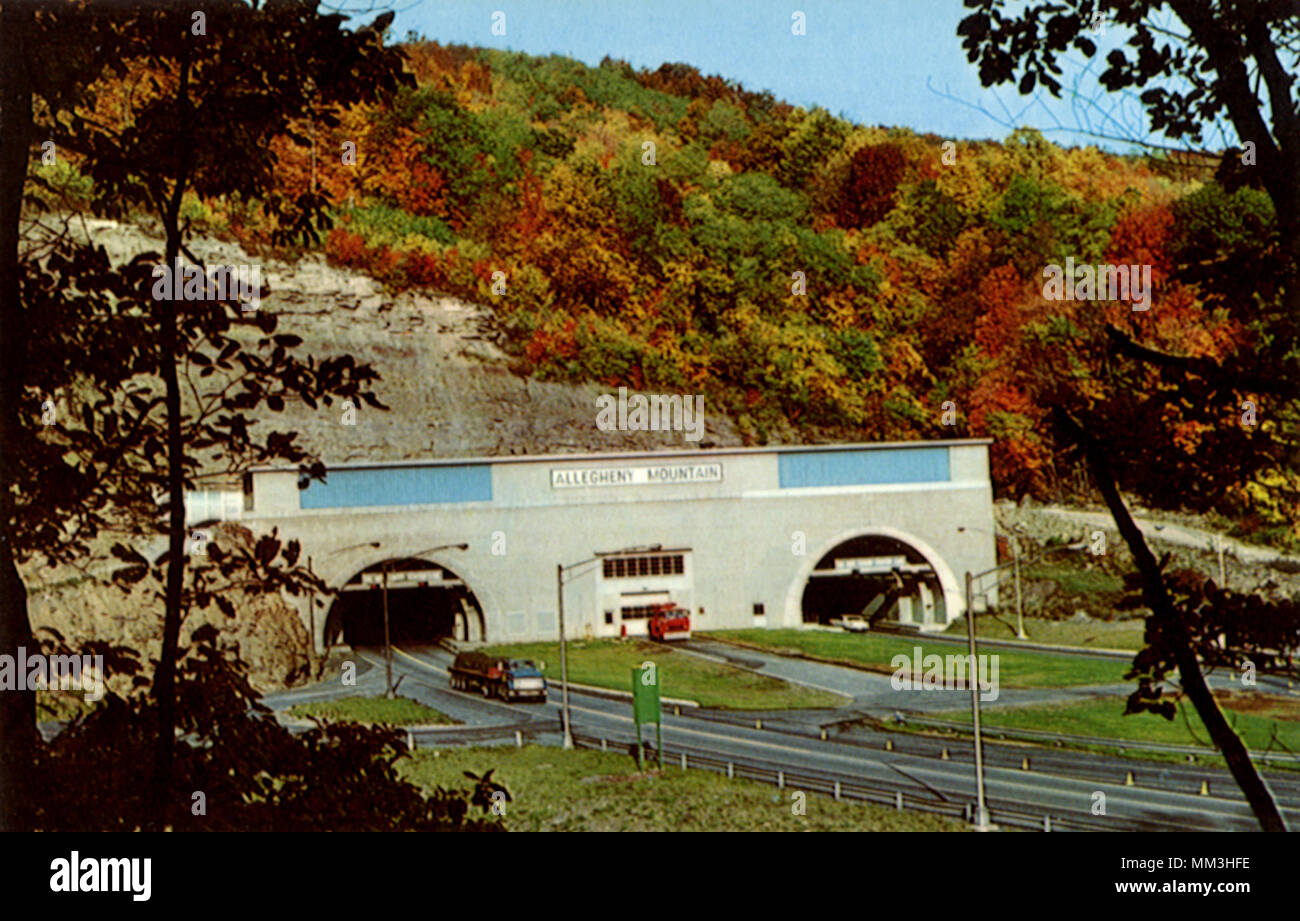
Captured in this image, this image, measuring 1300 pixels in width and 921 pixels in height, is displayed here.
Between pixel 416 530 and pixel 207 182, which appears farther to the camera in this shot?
pixel 416 530

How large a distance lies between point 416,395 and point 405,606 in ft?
5.68

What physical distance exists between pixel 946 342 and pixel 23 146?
6.66 meters

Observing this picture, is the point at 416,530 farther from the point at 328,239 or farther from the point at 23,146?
the point at 23,146

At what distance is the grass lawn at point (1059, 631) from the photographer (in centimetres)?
891

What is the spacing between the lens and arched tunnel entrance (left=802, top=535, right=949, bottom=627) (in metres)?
9.16

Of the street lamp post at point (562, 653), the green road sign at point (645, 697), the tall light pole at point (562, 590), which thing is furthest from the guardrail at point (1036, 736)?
the street lamp post at point (562, 653)

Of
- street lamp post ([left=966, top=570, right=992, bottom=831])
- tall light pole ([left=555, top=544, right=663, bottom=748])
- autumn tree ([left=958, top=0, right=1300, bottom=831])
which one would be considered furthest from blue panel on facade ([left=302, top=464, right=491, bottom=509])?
autumn tree ([left=958, top=0, right=1300, bottom=831])

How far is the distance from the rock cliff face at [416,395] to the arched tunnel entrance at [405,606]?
0.49m

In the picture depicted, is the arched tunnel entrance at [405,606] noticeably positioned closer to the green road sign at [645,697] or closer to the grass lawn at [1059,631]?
the green road sign at [645,697]

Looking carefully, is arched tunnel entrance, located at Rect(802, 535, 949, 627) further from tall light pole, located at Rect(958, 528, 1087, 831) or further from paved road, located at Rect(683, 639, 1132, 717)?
paved road, located at Rect(683, 639, 1132, 717)

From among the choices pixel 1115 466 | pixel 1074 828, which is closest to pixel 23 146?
pixel 1115 466

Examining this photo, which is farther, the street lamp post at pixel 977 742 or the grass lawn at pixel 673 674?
the grass lawn at pixel 673 674

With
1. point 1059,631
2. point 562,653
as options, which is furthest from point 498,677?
point 1059,631

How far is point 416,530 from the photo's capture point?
29.3 feet
